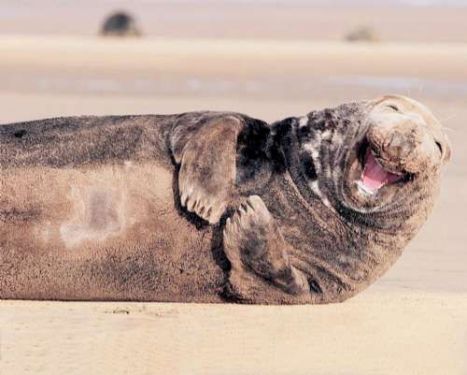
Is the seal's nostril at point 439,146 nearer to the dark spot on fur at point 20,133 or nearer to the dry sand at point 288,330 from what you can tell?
the dry sand at point 288,330

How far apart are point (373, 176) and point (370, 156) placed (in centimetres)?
10

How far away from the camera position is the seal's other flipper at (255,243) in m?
6.79

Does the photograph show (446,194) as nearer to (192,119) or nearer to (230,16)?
(192,119)

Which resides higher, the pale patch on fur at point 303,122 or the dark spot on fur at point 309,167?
the pale patch on fur at point 303,122

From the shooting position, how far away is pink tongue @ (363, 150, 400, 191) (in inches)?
272

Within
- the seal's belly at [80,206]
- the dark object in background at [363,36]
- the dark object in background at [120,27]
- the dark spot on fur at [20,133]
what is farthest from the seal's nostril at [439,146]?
the dark object in background at [363,36]

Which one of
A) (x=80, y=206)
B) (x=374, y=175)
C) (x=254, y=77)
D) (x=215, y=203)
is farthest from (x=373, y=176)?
(x=254, y=77)

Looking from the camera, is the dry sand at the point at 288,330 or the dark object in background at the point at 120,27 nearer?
the dry sand at the point at 288,330

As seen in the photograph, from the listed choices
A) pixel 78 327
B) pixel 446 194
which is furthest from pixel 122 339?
pixel 446 194

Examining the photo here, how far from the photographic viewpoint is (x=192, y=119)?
7133mm

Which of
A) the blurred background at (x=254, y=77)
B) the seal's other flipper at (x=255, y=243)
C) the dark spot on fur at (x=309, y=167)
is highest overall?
the dark spot on fur at (x=309, y=167)

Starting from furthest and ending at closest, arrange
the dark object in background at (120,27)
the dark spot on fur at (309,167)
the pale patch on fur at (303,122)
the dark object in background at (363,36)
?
the dark object in background at (363,36)
the dark object in background at (120,27)
the pale patch on fur at (303,122)
the dark spot on fur at (309,167)

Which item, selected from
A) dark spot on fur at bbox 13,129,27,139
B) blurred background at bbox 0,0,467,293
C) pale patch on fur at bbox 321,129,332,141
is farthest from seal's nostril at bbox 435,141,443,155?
dark spot on fur at bbox 13,129,27,139

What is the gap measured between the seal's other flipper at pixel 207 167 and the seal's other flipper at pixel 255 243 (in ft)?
0.39
